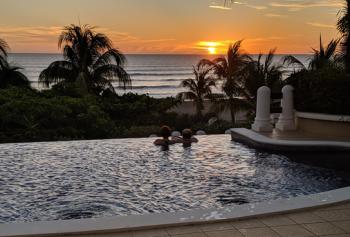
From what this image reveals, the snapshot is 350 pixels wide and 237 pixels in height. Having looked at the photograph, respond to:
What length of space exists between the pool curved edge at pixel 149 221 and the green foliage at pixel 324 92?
683 cm

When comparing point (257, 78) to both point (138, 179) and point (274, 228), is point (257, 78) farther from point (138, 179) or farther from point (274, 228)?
point (274, 228)

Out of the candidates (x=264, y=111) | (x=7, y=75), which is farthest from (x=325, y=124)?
(x=7, y=75)

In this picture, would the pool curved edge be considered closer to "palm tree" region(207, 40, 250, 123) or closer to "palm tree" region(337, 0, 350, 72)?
"palm tree" region(337, 0, 350, 72)

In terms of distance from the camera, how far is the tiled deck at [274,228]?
14.3 ft

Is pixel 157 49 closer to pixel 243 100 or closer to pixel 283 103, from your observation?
pixel 243 100

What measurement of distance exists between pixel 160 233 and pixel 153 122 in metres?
15.8

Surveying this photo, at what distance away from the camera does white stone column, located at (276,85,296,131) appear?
41.7 ft

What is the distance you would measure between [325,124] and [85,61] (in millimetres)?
13660

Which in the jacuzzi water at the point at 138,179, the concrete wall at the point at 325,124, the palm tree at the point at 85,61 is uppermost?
the palm tree at the point at 85,61

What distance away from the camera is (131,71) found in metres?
79.1

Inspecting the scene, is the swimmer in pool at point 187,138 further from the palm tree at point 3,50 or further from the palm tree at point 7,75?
the palm tree at point 3,50

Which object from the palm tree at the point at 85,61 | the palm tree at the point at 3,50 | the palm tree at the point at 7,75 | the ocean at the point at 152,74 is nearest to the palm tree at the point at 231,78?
the palm tree at the point at 85,61

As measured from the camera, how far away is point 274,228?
4.54m

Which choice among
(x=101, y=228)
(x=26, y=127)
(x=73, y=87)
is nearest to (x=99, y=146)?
(x=26, y=127)
